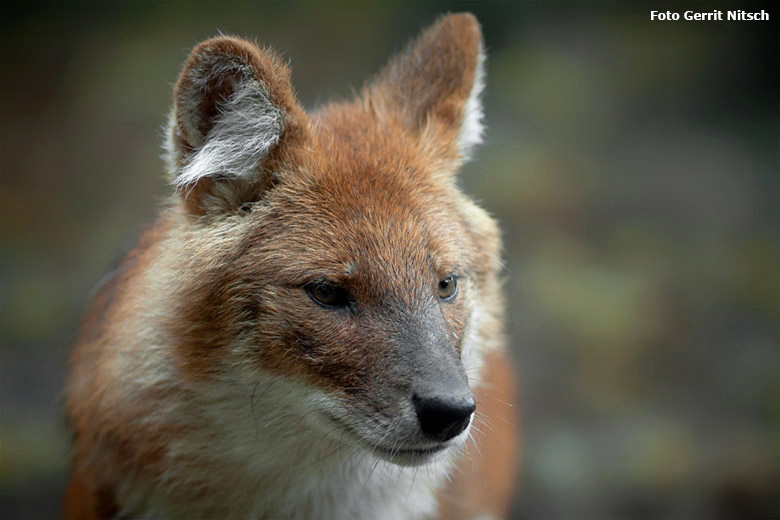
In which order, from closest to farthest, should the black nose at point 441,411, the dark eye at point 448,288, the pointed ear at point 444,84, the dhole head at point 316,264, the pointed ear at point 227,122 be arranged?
the black nose at point 441,411, the dhole head at point 316,264, the pointed ear at point 227,122, the dark eye at point 448,288, the pointed ear at point 444,84

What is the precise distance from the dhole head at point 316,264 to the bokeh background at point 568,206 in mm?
4895

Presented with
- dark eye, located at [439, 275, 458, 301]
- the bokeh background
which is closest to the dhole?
dark eye, located at [439, 275, 458, 301]

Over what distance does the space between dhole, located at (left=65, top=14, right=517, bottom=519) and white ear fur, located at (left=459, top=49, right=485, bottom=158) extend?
26 millimetres

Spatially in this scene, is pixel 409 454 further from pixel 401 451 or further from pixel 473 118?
pixel 473 118

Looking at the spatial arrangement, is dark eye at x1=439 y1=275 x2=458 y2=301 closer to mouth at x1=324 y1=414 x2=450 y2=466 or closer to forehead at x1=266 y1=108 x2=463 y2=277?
forehead at x1=266 y1=108 x2=463 y2=277

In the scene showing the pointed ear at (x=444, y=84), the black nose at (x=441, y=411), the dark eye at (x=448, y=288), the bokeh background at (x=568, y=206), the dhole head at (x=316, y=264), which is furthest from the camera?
the bokeh background at (x=568, y=206)

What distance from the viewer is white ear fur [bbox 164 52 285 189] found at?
364cm

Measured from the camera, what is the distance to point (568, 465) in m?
8.16

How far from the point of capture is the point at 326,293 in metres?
3.60

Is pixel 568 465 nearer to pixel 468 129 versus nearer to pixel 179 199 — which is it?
pixel 468 129

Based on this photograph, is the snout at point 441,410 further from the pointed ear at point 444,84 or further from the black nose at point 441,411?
the pointed ear at point 444,84

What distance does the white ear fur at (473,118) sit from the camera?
466cm

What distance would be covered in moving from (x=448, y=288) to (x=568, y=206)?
625cm

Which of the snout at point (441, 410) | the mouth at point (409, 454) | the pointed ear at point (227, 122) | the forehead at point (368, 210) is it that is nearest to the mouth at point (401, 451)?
the mouth at point (409, 454)
